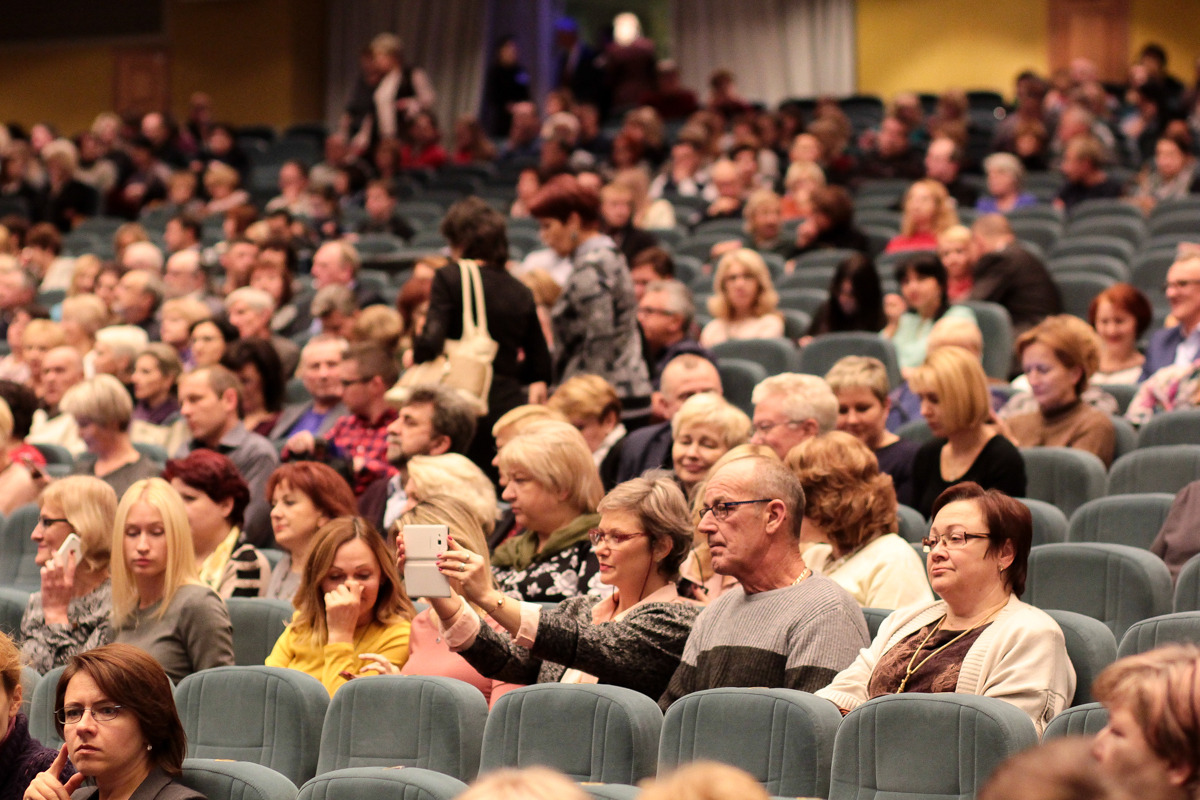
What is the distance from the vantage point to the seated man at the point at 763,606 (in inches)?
116

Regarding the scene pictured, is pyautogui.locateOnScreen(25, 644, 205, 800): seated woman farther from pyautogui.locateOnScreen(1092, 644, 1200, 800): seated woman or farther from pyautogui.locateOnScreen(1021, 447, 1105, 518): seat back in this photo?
pyautogui.locateOnScreen(1021, 447, 1105, 518): seat back

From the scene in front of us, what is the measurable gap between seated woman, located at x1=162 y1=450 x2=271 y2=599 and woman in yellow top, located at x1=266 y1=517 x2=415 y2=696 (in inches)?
29.0

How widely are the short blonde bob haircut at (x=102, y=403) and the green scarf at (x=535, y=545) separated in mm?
1887

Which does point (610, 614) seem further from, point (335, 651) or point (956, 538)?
point (956, 538)

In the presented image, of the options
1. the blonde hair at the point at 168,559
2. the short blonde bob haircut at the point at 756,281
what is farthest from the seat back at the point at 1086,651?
the short blonde bob haircut at the point at 756,281

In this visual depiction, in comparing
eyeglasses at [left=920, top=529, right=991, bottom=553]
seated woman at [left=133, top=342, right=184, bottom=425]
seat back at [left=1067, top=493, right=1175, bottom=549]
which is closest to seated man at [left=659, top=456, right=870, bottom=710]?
eyeglasses at [left=920, top=529, right=991, bottom=553]

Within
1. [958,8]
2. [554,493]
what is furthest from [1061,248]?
[958,8]

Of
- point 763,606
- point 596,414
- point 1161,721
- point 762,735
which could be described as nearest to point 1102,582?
point 763,606

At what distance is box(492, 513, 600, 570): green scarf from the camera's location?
370cm

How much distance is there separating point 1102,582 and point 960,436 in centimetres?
84

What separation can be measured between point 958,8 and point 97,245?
7762 millimetres

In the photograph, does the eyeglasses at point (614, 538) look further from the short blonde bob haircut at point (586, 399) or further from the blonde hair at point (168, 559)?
the short blonde bob haircut at point (586, 399)

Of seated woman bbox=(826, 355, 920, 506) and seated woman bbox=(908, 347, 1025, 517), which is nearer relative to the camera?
seated woman bbox=(908, 347, 1025, 517)

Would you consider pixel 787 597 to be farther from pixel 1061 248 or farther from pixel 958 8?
pixel 958 8
